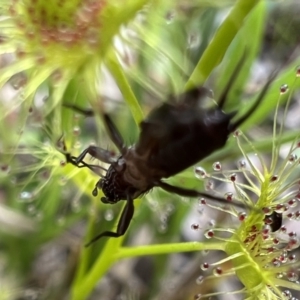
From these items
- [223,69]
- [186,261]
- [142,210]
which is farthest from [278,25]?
[186,261]

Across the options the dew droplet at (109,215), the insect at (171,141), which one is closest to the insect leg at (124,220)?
the insect at (171,141)

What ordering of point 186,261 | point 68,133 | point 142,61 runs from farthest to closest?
point 186,261 < point 142,61 < point 68,133

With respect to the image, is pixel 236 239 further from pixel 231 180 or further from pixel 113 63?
pixel 113 63

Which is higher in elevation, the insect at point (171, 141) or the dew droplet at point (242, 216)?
the insect at point (171, 141)

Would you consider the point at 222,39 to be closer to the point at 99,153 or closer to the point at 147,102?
the point at 99,153

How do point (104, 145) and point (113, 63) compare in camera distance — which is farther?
point (104, 145)

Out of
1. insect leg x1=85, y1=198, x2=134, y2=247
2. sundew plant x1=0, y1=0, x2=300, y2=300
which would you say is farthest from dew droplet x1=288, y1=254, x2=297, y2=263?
Answer: insect leg x1=85, y1=198, x2=134, y2=247

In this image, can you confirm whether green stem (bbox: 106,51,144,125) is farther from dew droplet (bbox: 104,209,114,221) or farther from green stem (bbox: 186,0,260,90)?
A: dew droplet (bbox: 104,209,114,221)

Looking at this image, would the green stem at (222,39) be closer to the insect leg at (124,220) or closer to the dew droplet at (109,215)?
the insect leg at (124,220)
